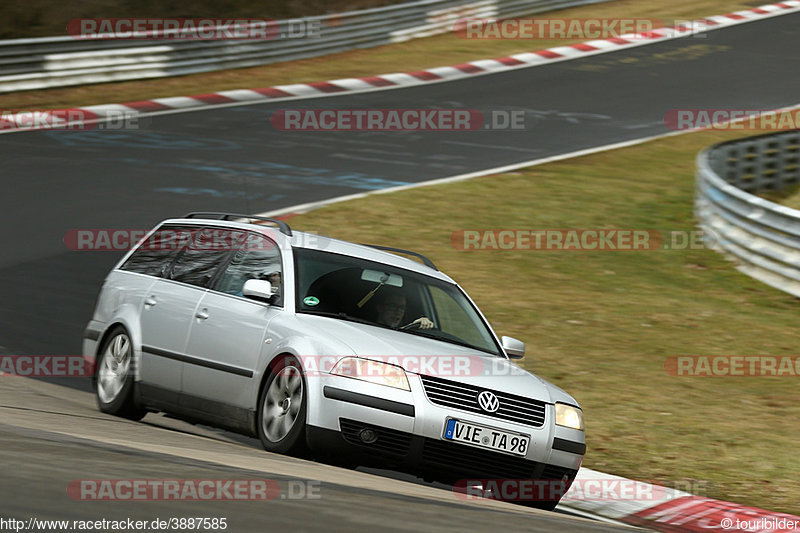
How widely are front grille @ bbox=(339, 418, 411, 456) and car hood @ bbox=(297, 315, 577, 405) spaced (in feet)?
1.25

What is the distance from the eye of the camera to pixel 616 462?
28.7 ft

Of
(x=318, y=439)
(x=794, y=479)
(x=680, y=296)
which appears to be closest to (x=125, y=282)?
(x=318, y=439)

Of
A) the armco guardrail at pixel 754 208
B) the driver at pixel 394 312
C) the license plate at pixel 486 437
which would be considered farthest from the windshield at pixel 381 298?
the armco guardrail at pixel 754 208

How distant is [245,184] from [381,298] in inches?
381

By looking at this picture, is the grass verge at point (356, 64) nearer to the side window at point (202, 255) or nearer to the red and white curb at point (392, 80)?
the red and white curb at point (392, 80)

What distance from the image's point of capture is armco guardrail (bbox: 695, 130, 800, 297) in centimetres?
1475

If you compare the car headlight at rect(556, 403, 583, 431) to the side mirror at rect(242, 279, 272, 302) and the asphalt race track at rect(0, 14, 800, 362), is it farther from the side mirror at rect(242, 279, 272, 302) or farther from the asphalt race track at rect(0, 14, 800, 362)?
the asphalt race track at rect(0, 14, 800, 362)

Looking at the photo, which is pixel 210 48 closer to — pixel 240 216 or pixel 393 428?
pixel 240 216

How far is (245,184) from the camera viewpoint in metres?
17.4

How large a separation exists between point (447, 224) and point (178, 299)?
8.70 metres

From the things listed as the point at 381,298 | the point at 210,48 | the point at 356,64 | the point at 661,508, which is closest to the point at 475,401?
the point at 381,298

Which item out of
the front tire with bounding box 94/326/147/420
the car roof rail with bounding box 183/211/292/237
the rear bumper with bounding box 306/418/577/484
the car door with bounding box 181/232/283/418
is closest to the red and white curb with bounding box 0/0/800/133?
the car roof rail with bounding box 183/211/292/237

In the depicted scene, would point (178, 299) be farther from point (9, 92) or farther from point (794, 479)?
point (9, 92)

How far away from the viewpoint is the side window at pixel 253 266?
26.4 feet
